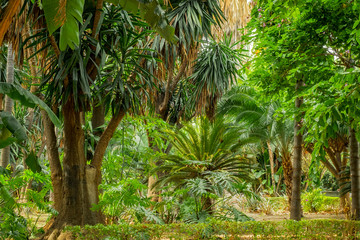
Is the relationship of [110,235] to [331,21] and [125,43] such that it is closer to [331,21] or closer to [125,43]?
[125,43]

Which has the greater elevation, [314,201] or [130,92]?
[130,92]

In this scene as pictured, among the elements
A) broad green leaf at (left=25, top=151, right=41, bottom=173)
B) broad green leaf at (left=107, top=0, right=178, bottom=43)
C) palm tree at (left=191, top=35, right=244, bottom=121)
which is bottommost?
broad green leaf at (left=25, top=151, right=41, bottom=173)

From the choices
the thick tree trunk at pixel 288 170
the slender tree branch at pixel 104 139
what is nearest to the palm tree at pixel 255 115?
the thick tree trunk at pixel 288 170

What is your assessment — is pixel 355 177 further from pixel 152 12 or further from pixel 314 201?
pixel 314 201

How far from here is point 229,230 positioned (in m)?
5.35

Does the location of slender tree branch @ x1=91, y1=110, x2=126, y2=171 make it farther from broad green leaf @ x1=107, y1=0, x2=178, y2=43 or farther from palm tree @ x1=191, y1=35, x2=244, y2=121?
palm tree @ x1=191, y1=35, x2=244, y2=121

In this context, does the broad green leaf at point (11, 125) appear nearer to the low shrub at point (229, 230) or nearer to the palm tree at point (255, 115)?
the low shrub at point (229, 230)

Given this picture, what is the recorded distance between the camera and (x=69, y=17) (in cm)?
287

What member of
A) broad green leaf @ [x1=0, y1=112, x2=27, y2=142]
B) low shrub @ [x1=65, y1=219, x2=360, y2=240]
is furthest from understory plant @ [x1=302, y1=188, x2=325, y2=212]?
broad green leaf @ [x1=0, y1=112, x2=27, y2=142]

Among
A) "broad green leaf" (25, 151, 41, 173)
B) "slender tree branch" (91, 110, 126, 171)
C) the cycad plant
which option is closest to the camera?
"broad green leaf" (25, 151, 41, 173)

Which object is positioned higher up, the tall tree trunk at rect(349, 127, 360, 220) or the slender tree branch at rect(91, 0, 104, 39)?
the slender tree branch at rect(91, 0, 104, 39)

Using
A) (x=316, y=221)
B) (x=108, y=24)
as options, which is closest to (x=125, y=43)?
(x=108, y=24)

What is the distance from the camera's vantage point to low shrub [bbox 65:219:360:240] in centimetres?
484

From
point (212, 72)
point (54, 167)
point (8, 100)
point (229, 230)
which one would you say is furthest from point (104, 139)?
point (212, 72)
